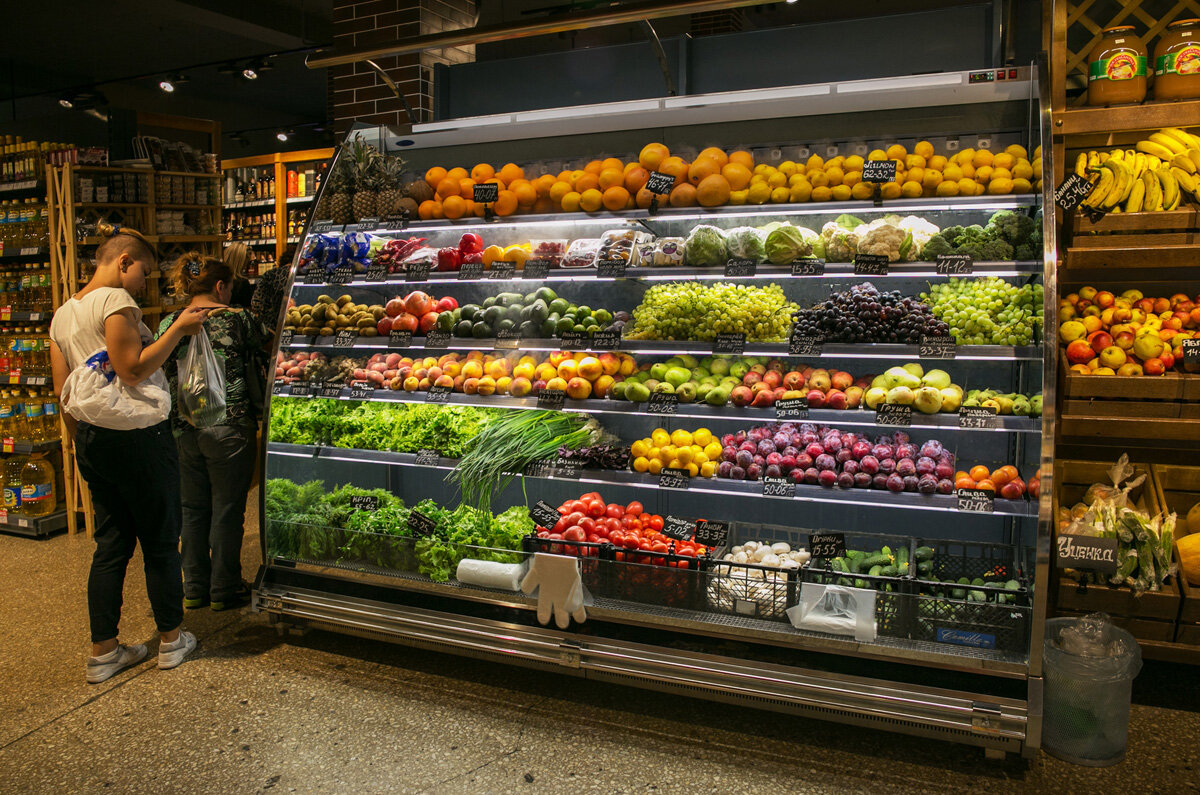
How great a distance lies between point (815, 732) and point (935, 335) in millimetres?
1683

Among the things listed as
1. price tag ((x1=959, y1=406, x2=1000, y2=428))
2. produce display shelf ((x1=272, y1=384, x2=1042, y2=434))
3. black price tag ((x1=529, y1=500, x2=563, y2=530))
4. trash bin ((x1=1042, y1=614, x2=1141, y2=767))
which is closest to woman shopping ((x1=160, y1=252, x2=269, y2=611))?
produce display shelf ((x1=272, y1=384, x2=1042, y2=434))

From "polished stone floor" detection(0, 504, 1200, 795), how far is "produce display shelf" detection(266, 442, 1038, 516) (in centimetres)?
93

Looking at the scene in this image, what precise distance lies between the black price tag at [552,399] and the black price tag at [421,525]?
2.66 feet

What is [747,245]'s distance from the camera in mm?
3508

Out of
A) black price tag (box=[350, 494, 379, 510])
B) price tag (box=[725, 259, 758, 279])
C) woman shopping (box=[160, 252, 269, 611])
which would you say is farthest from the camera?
woman shopping (box=[160, 252, 269, 611])

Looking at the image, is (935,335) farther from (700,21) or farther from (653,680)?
(700,21)

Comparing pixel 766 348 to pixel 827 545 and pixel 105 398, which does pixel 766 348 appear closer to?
pixel 827 545

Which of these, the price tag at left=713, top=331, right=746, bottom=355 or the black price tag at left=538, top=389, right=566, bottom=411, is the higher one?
the price tag at left=713, top=331, right=746, bottom=355

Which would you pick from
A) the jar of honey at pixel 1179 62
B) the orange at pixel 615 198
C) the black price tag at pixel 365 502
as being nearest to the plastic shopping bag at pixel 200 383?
the black price tag at pixel 365 502

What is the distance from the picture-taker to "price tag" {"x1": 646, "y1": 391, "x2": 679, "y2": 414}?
352cm

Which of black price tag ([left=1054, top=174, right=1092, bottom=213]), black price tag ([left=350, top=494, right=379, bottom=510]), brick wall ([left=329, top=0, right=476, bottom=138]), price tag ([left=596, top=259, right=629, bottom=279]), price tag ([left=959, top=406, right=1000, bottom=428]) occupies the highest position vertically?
brick wall ([left=329, top=0, right=476, bottom=138])

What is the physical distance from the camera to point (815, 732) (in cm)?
321

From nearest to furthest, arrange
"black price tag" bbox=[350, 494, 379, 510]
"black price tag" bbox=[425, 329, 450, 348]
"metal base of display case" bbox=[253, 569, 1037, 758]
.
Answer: "metal base of display case" bbox=[253, 569, 1037, 758], "black price tag" bbox=[425, 329, 450, 348], "black price tag" bbox=[350, 494, 379, 510]

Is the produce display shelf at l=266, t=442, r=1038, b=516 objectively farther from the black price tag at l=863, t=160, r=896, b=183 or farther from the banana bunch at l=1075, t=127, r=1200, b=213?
the banana bunch at l=1075, t=127, r=1200, b=213
